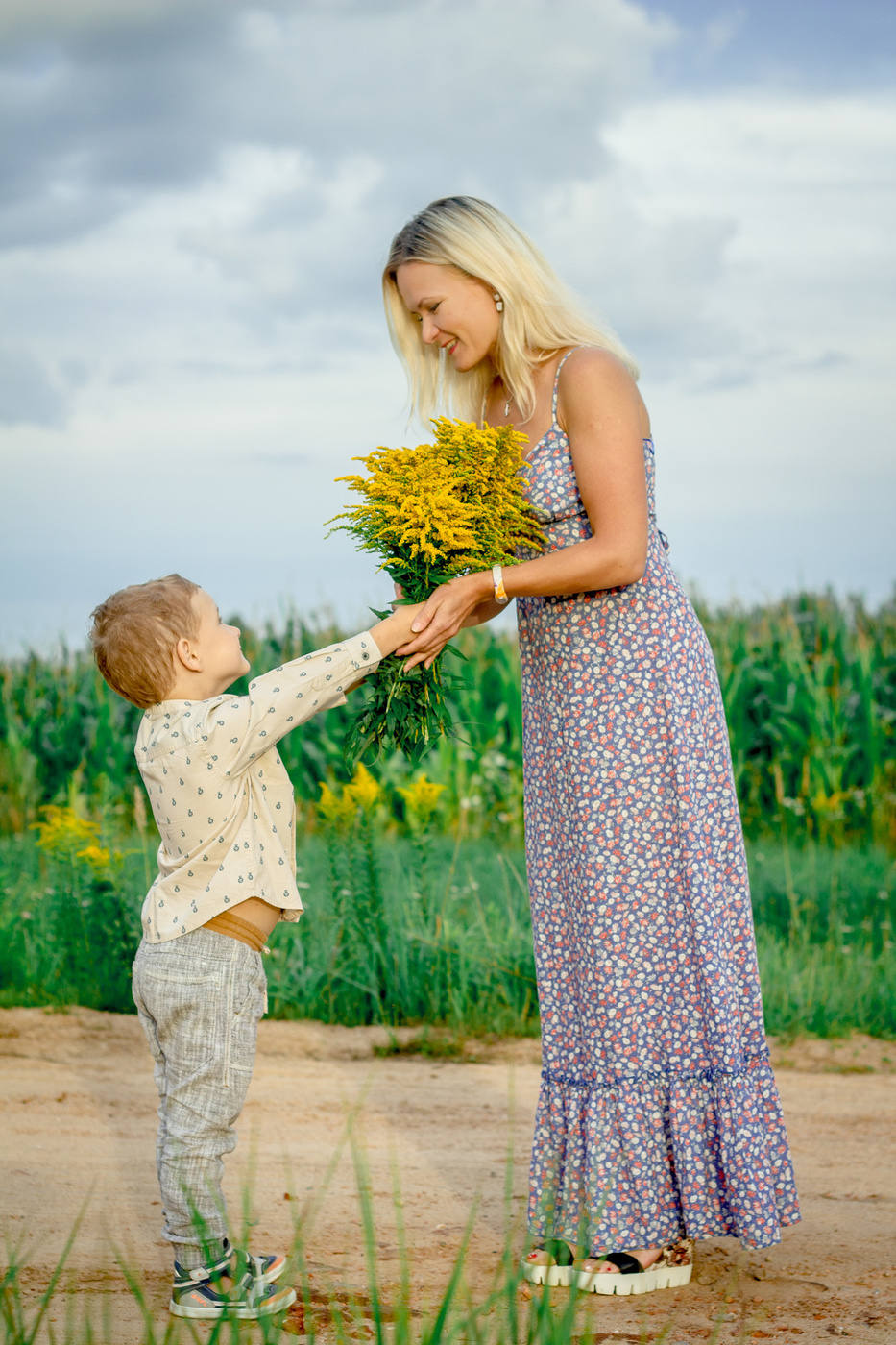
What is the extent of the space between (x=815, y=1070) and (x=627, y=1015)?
276cm

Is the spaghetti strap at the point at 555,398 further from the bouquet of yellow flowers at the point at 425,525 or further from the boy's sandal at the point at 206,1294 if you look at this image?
the boy's sandal at the point at 206,1294

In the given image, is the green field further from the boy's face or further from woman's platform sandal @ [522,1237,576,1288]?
woman's platform sandal @ [522,1237,576,1288]

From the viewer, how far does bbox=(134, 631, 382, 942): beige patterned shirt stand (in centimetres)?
261

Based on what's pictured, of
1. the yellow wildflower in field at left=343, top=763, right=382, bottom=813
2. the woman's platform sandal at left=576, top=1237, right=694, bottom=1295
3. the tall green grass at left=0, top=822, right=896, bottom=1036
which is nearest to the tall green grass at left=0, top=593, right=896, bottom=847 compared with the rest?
the tall green grass at left=0, top=822, right=896, bottom=1036

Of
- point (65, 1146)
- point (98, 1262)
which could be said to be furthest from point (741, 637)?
point (98, 1262)

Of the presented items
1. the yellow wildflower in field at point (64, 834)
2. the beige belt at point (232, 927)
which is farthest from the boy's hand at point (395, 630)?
the yellow wildflower in field at point (64, 834)

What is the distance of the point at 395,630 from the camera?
273cm

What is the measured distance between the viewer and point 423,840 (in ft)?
17.7

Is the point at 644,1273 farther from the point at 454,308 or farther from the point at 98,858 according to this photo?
the point at 98,858

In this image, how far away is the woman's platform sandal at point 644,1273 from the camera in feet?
9.79

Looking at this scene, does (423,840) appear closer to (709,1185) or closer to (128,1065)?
(128,1065)

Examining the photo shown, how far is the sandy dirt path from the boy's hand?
3.23 ft

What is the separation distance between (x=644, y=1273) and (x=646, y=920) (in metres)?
0.87

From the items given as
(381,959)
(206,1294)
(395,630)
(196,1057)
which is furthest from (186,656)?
(381,959)
